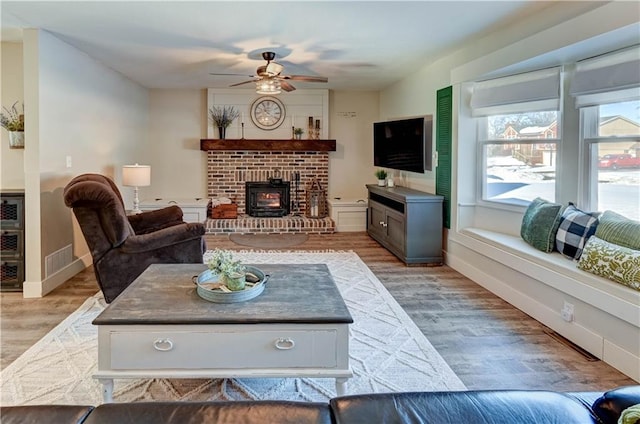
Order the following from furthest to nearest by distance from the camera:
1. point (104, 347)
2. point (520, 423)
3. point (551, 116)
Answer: point (551, 116) < point (104, 347) < point (520, 423)

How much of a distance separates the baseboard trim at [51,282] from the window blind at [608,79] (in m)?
4.76

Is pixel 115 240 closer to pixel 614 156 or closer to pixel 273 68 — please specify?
pixel 273 68

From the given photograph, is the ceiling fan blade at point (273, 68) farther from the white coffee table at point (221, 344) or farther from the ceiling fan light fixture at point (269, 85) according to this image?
the white coffee table at point (221, 344)

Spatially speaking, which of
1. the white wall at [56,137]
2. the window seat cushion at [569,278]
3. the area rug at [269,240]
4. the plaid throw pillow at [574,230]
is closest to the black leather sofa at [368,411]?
the window seat cushion at [569,278]

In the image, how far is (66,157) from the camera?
4.57 m

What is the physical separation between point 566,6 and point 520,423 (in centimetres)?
316

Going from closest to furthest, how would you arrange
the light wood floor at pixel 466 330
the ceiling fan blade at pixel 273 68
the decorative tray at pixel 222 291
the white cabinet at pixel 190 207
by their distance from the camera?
the decorative tray at pixel 222 291 < the light wood floor at pixel 466 330 < the ceiling fan blade at pixel 273 68 < the white cabinet at pixel 190 207

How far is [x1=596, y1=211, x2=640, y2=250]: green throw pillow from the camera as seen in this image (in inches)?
113

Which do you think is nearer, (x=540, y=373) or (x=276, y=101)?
(x=540, y=373)

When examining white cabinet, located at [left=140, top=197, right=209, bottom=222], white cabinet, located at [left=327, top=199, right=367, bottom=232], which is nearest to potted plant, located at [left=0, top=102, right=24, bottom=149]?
white cabinet, located at [left=140, top=197, right=209, bottom=222]

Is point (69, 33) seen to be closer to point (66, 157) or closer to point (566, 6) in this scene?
point (66, 157)

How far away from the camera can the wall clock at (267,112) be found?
7.86 meters

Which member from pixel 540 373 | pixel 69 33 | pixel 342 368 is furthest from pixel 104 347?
pixel 69 33

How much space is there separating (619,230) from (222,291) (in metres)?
2.53
